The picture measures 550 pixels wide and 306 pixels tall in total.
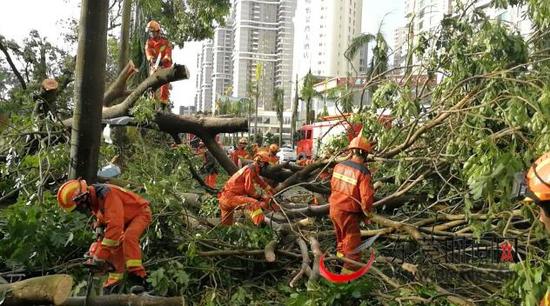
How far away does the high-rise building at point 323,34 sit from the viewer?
53.3 meters

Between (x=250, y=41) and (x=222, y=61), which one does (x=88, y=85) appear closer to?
(x=250, y=41)

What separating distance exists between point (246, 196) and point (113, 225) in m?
2.15

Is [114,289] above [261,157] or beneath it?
beneath

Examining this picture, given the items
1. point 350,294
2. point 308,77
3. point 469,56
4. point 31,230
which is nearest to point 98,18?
point 31,230

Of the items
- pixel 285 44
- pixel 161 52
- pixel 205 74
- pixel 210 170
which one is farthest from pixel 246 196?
pixel 205 74

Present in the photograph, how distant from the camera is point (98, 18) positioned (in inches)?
178

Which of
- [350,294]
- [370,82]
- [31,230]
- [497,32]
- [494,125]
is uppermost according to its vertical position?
[497,32]

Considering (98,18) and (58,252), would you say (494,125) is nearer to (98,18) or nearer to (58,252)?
(98,18)

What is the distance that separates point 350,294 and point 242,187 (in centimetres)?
240

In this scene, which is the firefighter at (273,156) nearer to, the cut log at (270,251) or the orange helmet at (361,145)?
the orange helmet at (361,145)

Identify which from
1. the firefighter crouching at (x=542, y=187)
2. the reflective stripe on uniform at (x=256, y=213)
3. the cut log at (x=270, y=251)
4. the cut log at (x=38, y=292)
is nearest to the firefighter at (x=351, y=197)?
the cut log at (x=270, y=251)

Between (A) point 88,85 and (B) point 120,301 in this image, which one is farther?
(A) point 88,85

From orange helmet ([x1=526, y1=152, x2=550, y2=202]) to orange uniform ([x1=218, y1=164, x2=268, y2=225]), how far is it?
375 centimetres

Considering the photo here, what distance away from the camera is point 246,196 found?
19.1 feet
